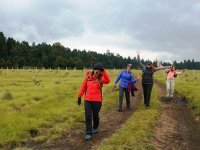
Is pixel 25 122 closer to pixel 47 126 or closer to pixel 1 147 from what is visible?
pixel 47 126

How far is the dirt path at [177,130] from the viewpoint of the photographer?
10415mm

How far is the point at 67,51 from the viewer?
156 metres

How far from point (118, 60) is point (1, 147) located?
536 ft

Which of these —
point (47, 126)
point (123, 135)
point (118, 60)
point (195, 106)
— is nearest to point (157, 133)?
point (123, 135)

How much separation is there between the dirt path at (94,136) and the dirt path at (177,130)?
1532 millimetres

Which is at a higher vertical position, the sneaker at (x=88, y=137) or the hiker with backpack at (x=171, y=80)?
the hiker with backpack at (x=171, y=80)

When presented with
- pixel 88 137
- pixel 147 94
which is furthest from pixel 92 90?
pixel 147 94

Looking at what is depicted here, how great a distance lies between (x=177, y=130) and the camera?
41.1ft

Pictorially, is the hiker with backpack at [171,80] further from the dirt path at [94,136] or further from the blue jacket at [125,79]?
the dirt path at [94,136]

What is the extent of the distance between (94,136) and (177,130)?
3.11 meters

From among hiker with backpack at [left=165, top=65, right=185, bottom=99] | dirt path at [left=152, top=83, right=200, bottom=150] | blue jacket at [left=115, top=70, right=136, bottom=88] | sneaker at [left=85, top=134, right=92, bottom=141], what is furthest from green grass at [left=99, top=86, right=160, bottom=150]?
hiker with backpack at [left=165, top=65, right=185, bottom=99]

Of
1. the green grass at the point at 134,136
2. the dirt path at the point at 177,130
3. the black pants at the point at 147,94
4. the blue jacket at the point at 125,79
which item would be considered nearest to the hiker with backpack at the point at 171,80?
the dirt path at the point at 177,130

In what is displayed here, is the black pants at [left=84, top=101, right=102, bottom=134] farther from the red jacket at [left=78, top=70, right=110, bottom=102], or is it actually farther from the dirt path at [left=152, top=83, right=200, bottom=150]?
the dirt path at [left=152, top=83, right=200, bottom=150]

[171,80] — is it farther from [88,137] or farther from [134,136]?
[88,137]
